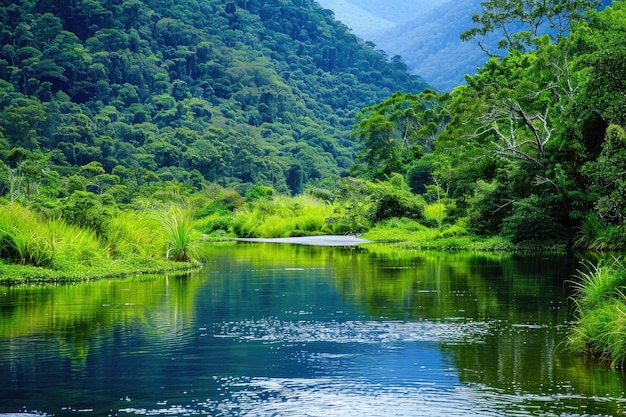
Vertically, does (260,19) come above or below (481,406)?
above

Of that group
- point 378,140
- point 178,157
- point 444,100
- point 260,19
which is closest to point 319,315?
point 378,140

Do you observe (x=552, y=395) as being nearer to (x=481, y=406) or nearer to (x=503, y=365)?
(x=481, y=406)

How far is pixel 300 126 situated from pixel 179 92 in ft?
50.8

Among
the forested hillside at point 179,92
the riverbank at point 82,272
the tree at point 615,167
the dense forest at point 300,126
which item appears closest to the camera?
the tree at point 615,167

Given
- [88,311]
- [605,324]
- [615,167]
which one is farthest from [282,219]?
[605,324]

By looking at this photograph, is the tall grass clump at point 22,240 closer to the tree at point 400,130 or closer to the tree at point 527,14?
the tree at point 527,14

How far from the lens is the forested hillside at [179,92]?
83438 millimetres

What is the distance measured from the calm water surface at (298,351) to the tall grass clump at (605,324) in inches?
12.9

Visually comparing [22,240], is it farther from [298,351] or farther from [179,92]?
[179,92]

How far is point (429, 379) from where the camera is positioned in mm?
9961

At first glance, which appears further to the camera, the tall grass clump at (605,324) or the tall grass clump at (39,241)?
the tall grass clump at (39,241)

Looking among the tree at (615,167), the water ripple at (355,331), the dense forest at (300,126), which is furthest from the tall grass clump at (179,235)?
the tree at (615,167)

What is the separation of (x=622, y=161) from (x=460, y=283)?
6669mm

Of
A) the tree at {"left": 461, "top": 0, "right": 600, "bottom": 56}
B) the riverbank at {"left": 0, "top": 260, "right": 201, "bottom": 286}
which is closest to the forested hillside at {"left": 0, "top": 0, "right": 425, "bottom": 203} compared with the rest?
the tree at {"left": 461, "top": 0, "right": 600, "bottom": 56}
